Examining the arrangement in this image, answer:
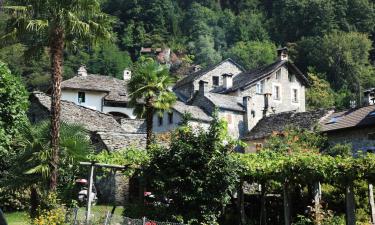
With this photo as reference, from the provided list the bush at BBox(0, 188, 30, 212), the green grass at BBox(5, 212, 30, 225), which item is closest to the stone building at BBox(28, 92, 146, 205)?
the bush at BBox(0, 188, 30, 212)

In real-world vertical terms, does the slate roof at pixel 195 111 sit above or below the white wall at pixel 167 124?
above

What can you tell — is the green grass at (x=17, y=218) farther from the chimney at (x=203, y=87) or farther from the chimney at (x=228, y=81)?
the chimney at (x=228, y=81)

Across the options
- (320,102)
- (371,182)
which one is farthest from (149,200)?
(320,102)

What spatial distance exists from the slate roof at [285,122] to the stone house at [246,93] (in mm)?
3325

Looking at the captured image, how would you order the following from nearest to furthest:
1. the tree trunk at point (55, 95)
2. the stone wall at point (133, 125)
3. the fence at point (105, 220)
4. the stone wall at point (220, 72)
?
the fence at point (105, 220)
the tree trunk at point (55, 95)
the stone wall at point (133, 125)
the stone wall at point (220, 72)

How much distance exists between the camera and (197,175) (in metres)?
21.0

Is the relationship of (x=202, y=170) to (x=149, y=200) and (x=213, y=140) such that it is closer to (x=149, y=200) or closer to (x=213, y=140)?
(x=213, y=140)

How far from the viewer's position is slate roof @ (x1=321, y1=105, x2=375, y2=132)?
36763 millimetres

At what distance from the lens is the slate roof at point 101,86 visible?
61781 mm

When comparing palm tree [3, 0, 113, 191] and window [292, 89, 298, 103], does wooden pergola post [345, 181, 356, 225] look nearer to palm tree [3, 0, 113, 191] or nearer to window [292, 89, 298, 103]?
palm tree [3, 0, 113, 191]

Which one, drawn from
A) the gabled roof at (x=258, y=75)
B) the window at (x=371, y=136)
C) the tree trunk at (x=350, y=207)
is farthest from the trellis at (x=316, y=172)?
the gabled roof at (x=258, y=75)

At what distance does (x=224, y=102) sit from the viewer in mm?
53062

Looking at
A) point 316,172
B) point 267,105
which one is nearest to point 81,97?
point 267,105

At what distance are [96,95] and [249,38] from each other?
76065 mm
